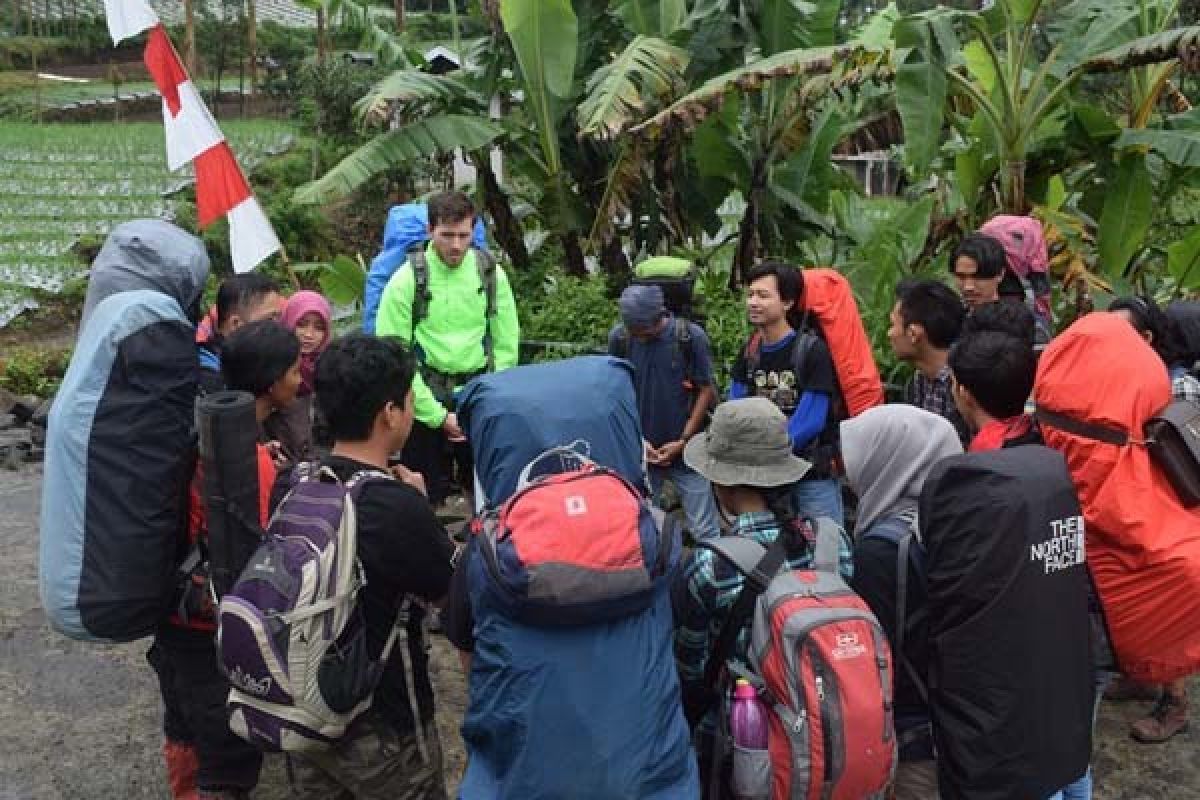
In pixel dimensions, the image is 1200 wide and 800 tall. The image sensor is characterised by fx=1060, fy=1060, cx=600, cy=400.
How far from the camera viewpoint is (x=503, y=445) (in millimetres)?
2500

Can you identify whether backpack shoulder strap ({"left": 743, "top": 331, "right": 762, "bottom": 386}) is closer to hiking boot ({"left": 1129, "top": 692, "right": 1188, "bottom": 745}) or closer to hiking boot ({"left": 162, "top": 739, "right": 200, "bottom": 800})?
hiking boot ({"left": 1129, "top": 692, "right": 1188, "bottom": 745})

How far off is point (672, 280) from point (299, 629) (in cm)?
285

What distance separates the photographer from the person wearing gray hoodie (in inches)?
100

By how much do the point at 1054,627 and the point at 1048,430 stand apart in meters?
0.68

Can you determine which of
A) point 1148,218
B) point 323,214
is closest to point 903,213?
point 1148,218

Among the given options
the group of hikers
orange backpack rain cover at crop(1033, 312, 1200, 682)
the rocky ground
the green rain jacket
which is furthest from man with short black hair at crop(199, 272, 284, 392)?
orange backpack rain cover at crop(1033, 312, 1200, 682)

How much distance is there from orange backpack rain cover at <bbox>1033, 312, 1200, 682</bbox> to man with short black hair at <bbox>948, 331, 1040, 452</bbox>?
7cm

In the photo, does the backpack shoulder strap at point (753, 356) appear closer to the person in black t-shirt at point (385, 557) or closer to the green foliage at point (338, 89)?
the person in black t-shirt at point (385, 557)

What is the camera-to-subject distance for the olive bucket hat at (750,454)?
2598 mm

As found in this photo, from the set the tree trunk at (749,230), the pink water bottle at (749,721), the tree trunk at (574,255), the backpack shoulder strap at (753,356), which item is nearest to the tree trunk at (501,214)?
the tree trunk at (574,255)

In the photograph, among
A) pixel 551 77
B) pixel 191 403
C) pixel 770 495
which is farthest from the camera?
pixel 551 77

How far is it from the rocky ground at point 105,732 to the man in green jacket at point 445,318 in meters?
1.12

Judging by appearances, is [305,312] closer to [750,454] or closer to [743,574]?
[750,454]

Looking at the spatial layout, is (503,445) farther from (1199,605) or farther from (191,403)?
(1199,605)
